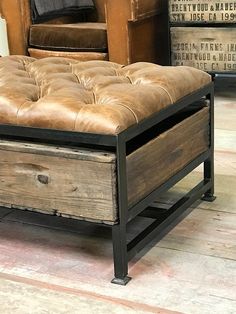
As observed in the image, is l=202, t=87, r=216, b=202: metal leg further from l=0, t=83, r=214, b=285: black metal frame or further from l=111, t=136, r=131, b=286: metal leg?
l=111, t=136, r=131, b=286: metal leg

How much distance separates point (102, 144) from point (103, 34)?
160cm

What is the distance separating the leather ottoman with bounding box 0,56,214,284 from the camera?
1423 mm

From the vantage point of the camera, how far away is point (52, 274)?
5.08 feet

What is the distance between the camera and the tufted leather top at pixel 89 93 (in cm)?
143

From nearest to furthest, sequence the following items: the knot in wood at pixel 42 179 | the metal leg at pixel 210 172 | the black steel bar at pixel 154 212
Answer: the knot in wood at pixel 42 179
the black steel bar at pixel 154 212
the metal leg at pixel 210 172

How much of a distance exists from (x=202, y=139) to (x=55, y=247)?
1.76 feet

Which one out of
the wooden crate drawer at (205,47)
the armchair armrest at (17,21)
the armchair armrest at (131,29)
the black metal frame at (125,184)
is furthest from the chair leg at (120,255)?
the armchair armrest at (17,21)

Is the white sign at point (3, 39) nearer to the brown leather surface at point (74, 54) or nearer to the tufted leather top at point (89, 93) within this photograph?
the brown leather surface at point (74, 54)

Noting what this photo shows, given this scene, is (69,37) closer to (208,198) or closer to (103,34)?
(103,34)

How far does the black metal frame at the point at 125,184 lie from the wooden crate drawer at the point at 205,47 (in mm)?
1204

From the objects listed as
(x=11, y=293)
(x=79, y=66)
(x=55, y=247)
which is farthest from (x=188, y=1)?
(x=11, y=293)

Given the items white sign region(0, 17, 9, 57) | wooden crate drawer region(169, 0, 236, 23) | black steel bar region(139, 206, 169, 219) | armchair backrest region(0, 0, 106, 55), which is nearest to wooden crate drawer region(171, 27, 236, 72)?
wooden crate drawer region(169, 0, 236, 23)

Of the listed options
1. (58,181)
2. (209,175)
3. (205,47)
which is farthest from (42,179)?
(205,47)

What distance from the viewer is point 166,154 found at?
5.33 ft
